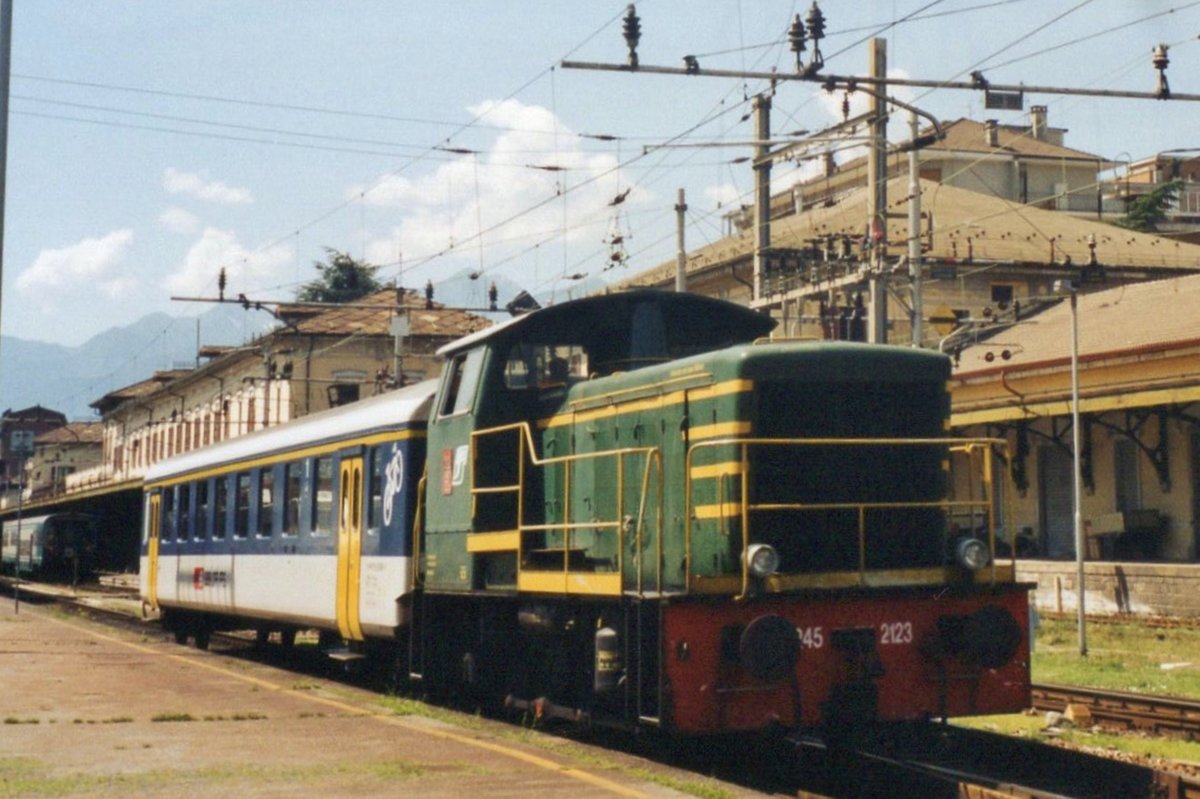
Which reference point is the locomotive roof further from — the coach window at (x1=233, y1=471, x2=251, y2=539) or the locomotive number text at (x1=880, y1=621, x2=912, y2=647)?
the coach window at (x1=233, y1=471, x2=251, y2=539)

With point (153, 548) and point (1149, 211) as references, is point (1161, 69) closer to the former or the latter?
point (153, 548)

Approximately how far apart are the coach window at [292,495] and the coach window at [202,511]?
13.4 ft

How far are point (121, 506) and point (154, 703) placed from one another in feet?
175

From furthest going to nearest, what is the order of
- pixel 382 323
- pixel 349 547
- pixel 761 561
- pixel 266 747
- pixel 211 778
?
pixel 382 323, pixel 349 547, pixel 266 747, pixel 761 561, pixel 211 778

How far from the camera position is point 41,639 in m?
23.2

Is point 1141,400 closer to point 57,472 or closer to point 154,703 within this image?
point 154,703

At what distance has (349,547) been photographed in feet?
54.2

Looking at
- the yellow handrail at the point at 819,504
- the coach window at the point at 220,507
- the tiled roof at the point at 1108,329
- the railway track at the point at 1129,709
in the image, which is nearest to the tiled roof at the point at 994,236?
the tiled roof at the point at 1108,329

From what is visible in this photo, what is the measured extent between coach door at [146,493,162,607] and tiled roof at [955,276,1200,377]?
1676cm

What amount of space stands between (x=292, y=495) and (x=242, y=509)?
2.34m

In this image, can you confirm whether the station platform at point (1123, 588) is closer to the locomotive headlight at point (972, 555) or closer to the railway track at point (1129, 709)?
the railway track at point (1129, 709)

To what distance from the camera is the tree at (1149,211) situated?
70.9 m

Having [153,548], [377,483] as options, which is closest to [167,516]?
[153,548]

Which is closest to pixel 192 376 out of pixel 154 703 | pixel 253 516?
pixel 253 516
